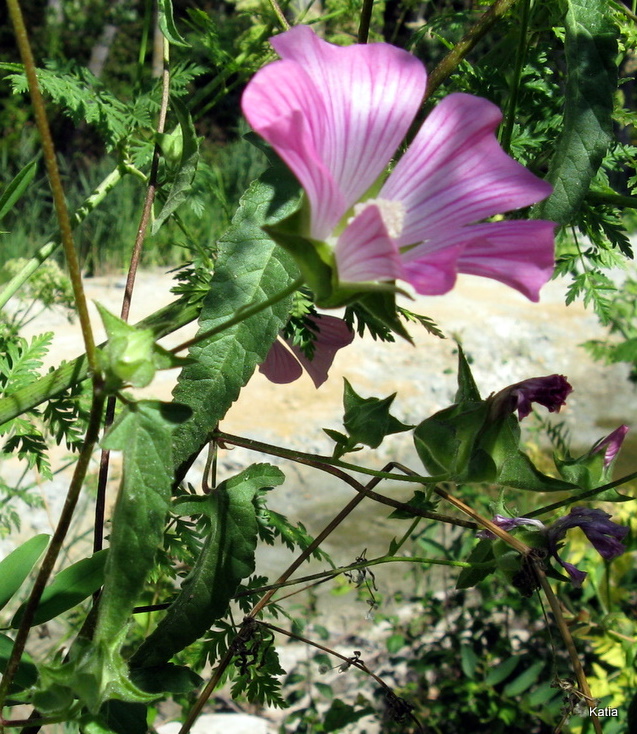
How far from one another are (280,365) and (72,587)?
22 cm

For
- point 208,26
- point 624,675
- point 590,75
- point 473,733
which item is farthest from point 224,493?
point 473,733

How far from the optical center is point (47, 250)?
0.62 metres

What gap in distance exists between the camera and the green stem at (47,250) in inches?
23.5

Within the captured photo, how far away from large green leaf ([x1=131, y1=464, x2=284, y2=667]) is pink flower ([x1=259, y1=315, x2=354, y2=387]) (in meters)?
0.10

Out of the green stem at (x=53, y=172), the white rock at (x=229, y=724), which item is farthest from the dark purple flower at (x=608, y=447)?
the white rock at (x=229, y=724)

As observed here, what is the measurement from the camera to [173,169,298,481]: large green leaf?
1.51 ft

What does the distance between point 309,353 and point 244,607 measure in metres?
0.20

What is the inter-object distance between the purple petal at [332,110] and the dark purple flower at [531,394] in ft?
0.50

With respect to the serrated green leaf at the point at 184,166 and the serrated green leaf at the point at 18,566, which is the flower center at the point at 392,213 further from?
the serrated green leaf at the point at 18,566

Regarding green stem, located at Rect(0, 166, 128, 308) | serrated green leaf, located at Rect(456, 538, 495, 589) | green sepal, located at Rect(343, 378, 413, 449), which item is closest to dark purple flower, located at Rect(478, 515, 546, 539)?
serrated green leaf, located at Rect(456, 538, 495, 589)

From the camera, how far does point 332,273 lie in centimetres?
36

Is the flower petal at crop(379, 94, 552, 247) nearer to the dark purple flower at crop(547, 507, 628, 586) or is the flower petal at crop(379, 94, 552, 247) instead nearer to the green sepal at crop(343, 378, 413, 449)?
the green sepal at crop(343, 378, 413, 449)

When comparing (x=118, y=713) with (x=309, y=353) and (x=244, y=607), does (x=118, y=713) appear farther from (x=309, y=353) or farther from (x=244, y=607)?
(x=309, y=353)

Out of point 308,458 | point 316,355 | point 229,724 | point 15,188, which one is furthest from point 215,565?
point 229,724
